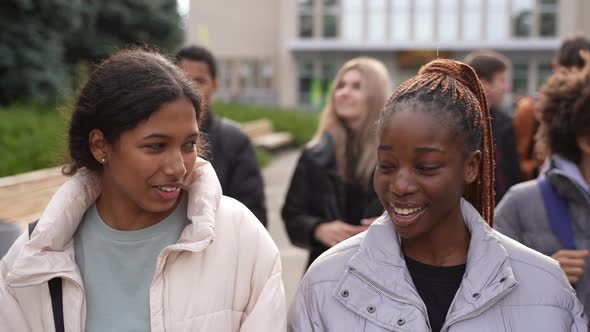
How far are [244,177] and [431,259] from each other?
2.54m

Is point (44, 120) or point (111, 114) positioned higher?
point (111, 114)

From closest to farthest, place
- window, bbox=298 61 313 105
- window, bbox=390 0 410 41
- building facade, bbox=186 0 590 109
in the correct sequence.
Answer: building facade, bbox=186 0 590 109 → window, bbox=390 0 410 41 → window, bbox=298 61 313 105

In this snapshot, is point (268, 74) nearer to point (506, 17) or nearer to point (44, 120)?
point (506, 17)

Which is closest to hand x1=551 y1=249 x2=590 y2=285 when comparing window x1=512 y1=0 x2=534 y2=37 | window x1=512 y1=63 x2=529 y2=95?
window x1=512 y1=0 x2=534 y2=37

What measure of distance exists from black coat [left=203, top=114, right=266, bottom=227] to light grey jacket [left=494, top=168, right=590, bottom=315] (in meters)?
1.73

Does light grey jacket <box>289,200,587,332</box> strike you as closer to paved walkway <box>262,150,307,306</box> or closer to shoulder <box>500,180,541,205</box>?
shoulder <box>500,180,541,205</box>

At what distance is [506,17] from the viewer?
4712 cm

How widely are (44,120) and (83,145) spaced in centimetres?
1095

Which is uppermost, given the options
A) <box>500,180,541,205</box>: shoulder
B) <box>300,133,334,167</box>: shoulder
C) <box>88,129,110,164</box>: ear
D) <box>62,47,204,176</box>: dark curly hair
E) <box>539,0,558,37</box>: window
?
<box>539,0,558,37</box>: window

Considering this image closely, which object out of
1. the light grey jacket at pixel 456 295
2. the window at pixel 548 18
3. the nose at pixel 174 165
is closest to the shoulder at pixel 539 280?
the light grey jacket at pixel 456 295

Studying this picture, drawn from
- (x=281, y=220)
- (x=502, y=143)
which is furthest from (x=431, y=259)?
(x=281, y=220)

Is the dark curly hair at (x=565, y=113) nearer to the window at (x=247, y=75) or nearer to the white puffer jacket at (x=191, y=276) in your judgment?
the white puffer jacket at (x=191, y=276)

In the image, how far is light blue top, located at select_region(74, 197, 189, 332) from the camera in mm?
2510

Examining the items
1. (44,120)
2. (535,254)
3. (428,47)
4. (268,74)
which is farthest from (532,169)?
(268,74)
